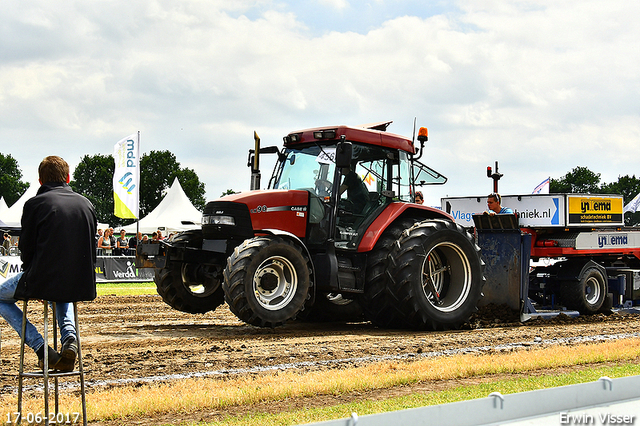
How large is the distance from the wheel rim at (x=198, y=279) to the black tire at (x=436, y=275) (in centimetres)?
256

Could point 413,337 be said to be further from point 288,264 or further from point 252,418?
point 252,418

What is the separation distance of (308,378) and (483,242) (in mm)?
5972

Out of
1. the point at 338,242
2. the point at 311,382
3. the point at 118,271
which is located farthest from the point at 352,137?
the point at 118,271

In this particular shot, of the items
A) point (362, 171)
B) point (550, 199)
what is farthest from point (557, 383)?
point (550, 199)

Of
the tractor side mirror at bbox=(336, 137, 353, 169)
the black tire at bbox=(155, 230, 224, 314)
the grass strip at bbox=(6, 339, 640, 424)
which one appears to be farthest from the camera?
the black tire at bbox=(155, 230, 224, 314)

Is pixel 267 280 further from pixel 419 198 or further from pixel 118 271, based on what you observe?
pixel 118 271

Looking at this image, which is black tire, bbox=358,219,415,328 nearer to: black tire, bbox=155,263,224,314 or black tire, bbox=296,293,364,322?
black tire, bbox=296,293,364,322

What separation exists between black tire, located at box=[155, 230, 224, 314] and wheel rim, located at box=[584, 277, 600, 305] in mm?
6470

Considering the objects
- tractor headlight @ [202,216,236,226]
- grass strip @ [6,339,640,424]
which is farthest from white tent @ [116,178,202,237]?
grass strip @ [6,339,640,424]

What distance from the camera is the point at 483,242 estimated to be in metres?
11.0

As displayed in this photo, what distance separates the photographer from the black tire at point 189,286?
385 inches

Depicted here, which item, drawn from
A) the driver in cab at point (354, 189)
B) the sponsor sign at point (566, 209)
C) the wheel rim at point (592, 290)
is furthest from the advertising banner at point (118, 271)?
the wheel rim at point (592, 290)

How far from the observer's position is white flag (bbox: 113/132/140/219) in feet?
74.0

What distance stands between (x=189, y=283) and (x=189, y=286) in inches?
1.8
